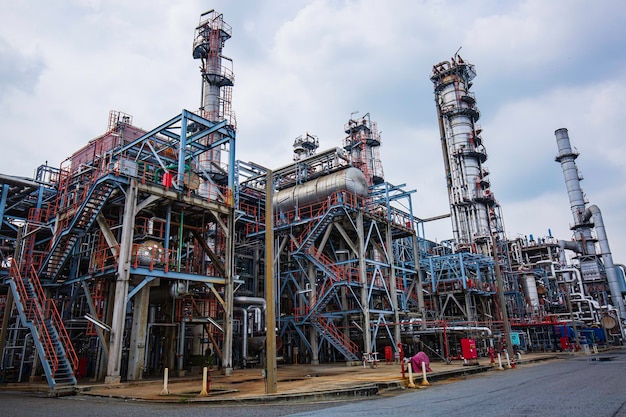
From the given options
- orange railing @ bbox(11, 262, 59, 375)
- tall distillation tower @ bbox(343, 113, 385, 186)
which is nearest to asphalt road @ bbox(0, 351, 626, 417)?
orange railing @ bbox(11, 262, 59, 375)

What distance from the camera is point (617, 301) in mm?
50906

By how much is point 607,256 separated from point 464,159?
72.4ft

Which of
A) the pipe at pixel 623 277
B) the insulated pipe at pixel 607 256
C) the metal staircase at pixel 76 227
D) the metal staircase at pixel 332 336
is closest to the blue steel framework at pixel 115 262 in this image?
the metal staircase at pixel 76 227

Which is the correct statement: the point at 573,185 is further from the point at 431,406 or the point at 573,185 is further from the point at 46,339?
the point at 46,339

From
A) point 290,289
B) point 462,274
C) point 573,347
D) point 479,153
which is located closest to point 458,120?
point 479,153

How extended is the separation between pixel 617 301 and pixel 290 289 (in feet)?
144

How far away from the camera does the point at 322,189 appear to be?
27609 millimetres

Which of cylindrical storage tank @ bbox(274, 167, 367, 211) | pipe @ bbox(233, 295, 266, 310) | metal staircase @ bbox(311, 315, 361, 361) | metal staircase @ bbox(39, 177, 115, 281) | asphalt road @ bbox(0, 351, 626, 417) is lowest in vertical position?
asphalt road @ bbox(0, 351, 626, 417)

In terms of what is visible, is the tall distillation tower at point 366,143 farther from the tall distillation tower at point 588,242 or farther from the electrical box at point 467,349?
the electrical box at point 467,349

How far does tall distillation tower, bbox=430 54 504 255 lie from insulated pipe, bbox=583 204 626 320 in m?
13.8

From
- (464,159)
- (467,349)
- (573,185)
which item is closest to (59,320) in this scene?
(467,349)

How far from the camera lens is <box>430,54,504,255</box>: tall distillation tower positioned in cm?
4828

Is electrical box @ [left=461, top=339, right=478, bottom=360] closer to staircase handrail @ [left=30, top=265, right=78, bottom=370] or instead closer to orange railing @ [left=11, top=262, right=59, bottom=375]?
staircase handrail @ [left=30, top=265, right=78, bottom=370]

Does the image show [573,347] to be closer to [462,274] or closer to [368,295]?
[462,274]
